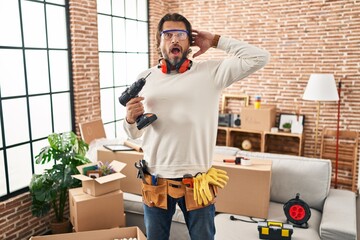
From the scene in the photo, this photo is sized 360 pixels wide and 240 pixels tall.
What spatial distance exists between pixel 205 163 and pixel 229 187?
125 centimetres

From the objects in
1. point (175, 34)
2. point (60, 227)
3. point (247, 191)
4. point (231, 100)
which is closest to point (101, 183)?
point (60, 227)

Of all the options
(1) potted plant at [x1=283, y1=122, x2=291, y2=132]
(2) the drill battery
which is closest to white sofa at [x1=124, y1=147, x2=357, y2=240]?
(2) the drill battery

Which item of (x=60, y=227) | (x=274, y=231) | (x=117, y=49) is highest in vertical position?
(x=117, y=49)

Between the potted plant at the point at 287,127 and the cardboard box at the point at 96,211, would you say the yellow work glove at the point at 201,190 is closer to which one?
the cardboard box at the point at 96,211

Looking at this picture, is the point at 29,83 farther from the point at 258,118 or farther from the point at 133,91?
the point at 258,118

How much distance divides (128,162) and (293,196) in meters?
1.50

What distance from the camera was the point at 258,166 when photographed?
2744mm

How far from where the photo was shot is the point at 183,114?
60.3 inches

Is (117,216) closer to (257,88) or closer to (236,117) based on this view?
(236,117)

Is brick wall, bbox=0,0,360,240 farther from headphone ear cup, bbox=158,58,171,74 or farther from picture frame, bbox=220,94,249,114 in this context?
headphone ear cup, bbox=158,58,171,74

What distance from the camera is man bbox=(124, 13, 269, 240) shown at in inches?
60.3

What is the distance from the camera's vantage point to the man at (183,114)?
1.53 metres

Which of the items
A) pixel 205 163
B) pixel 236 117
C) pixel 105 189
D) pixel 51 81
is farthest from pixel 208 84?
pixel 236 117

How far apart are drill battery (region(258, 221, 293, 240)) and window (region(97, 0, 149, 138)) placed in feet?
8.01
